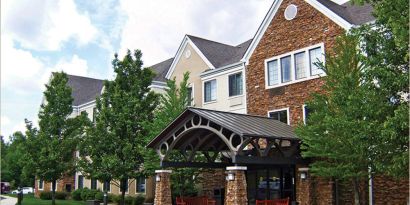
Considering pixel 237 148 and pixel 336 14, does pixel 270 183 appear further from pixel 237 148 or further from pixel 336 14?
pixel 336 14

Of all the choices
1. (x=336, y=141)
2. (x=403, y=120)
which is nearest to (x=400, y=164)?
(x=403, y=120)

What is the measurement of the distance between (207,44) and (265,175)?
12213 millimetres

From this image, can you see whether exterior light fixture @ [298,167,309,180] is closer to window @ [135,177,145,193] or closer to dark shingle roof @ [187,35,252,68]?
dark shingle roof @ [187,35,252,68]

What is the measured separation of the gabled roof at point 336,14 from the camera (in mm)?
21875

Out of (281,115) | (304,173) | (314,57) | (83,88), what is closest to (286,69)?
(314,57)

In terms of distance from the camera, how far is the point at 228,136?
744 inches

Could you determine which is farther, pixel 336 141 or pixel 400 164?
pixel 336 141

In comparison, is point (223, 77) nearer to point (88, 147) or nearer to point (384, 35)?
point (88, 147)

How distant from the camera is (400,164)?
1274cm

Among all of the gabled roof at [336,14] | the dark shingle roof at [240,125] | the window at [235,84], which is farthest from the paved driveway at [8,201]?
the gabled roof at [336,14]

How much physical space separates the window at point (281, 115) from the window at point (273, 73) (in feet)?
5.01

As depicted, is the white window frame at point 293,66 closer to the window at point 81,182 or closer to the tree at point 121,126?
the tree at point 121,126

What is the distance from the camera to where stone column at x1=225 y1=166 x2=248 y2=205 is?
682 inches

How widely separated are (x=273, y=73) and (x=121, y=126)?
8.91 meters
